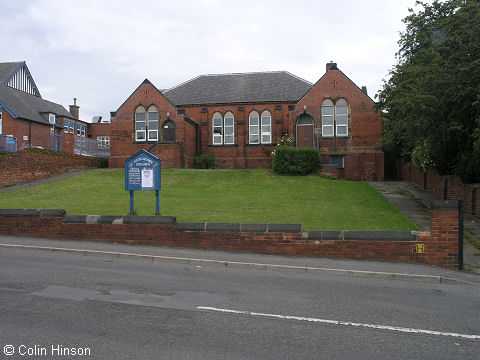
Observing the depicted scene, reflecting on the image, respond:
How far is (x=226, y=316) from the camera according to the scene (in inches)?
230

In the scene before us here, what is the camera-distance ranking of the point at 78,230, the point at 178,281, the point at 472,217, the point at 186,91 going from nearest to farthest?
the point at 178,281
the point at 78,230
the point at 472,217
the point at 186,91

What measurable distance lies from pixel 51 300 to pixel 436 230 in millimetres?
8585

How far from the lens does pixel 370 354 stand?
4.67 metres

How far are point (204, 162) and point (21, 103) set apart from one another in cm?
1937

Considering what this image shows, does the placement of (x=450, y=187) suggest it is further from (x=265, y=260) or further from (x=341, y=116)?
(x=341, y=116)

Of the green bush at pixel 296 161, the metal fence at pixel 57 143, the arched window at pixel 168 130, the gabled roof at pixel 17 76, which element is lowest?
the green bush at pixel 296 161

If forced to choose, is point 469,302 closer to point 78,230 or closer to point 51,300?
point 51,300

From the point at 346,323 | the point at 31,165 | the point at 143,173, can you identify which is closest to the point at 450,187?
the point at 143,173

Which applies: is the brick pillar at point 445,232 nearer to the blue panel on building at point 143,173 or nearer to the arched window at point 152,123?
the blue panel on building at point 143,173

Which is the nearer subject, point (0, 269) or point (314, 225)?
point (0, 269)

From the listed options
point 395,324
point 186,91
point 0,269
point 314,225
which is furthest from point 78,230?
point 186,91

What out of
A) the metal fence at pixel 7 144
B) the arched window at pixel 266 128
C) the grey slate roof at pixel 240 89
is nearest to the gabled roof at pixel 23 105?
the metal fence at pixel 7 144

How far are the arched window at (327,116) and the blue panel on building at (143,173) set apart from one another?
22107mm

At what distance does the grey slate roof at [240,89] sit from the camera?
37.0m
